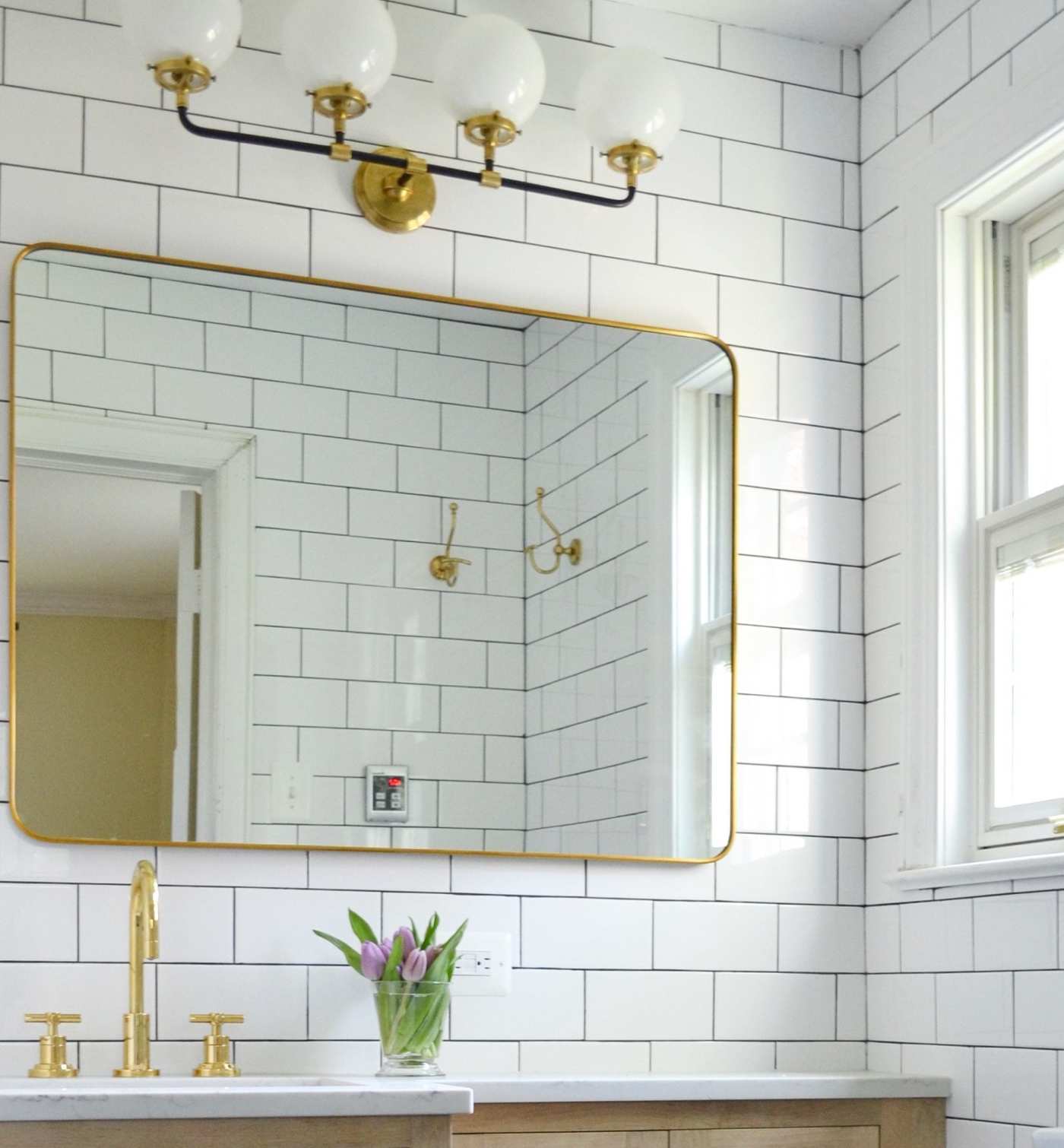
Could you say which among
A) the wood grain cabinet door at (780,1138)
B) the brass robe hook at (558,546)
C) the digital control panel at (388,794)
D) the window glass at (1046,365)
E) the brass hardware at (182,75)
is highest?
the brass hardware at (182,75)

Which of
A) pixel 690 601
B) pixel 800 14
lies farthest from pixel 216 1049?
pixel 800 14

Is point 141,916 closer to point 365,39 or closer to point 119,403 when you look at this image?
point 119,403

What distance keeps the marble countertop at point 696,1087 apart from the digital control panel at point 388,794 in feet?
1.34

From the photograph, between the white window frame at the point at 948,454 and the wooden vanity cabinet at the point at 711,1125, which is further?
the white window frame at the point at 948,454

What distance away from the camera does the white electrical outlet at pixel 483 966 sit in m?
2.59

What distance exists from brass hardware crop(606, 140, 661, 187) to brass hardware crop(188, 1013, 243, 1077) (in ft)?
4.76

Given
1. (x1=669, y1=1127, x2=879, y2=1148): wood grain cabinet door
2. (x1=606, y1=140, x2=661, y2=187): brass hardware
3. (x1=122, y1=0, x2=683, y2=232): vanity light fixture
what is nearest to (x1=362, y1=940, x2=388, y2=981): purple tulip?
(x1=669, y1=1127, x2=879, y2=1148): wood grain cabinet door

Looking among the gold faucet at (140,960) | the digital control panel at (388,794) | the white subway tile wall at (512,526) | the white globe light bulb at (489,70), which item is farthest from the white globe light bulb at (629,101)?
the gold faucet at (140,960)

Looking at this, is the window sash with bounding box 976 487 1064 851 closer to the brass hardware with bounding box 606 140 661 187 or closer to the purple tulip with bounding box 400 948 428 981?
the brass hardware with bounding box 606 140 661 187

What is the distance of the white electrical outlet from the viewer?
2588 mm

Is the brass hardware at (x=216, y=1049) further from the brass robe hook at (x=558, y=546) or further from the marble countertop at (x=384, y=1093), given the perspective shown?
the brass robe hook at (x=558, y=546)

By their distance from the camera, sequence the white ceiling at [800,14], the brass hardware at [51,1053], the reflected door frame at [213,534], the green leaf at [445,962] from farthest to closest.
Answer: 1. the white ceiling at [800,14]
2. the reflected door frame at [213,534]
3. the green leaf at [445,962]
4. the brass hardware at [51,1053]

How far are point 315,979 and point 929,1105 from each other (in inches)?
38.1

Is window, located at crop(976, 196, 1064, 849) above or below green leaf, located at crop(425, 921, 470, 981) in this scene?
above
